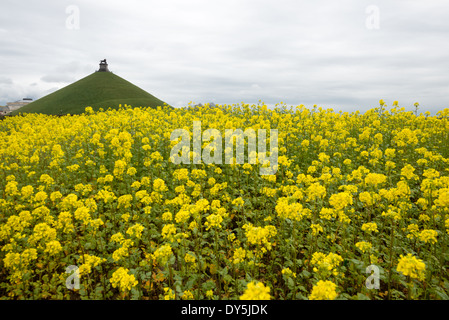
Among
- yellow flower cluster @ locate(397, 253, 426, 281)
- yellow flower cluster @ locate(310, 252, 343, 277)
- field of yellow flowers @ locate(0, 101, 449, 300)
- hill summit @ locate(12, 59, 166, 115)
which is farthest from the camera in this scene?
hill summit @ locate(12, 59, 166, 115)

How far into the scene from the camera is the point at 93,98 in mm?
65938

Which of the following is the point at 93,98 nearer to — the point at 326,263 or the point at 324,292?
the point at 326,263

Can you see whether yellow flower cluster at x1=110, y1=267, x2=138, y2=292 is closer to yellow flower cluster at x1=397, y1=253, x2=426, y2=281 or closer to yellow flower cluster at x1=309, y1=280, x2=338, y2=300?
yellow flower cluster at x1=309, y1=280, x2=338, y2=300

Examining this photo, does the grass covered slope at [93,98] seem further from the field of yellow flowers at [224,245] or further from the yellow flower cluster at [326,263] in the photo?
the yellow flower cluster at [326,263]

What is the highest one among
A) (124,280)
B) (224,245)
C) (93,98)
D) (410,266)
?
(93,98)

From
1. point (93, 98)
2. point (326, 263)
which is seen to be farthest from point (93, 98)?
point (326, 263)

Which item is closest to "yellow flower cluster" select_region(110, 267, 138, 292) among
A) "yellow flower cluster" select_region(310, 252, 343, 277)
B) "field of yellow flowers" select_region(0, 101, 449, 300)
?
"field of yellow flowers" select_region(0, 101, 449, 300)

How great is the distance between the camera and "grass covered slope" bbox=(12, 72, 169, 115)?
59.0 m

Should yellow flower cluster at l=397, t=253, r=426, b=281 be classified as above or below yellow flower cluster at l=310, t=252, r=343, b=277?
above

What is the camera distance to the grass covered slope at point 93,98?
193 feet

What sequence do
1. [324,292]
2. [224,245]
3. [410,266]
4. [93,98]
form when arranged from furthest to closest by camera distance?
[93,98] < [224,245] < [410,266] < [324,292]

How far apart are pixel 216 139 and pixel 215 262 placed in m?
6.51
